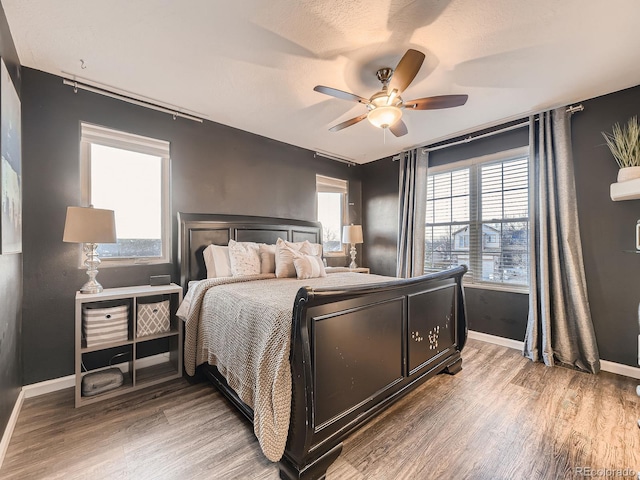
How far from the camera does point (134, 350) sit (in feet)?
7.48

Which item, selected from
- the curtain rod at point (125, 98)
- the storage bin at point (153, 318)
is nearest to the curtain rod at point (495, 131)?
the curtain rod at point (125, 98)

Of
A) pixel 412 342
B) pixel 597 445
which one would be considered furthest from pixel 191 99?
pixel 597 445

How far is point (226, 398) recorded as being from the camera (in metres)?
2.18

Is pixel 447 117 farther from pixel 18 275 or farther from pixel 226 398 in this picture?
pixel 18 275

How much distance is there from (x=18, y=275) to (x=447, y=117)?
168 inches

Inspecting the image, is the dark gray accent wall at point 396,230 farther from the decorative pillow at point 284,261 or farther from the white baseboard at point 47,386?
the white baseboard at point 47,386

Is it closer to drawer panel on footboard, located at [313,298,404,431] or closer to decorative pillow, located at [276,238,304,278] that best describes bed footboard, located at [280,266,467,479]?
drawer panel on footboard, located at [313,298,404,431]

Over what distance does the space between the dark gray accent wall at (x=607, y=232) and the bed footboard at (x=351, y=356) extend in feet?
5.65

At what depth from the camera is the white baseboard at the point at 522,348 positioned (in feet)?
8.35

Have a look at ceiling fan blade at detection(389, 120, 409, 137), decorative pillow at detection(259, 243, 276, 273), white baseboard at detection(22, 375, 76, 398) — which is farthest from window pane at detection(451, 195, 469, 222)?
white baseboard at detection(22, 375, 76, 398)

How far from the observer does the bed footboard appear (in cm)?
137

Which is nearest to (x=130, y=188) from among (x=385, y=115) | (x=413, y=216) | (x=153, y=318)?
(x=153, y=318)

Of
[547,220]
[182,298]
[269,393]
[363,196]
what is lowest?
[269,393]

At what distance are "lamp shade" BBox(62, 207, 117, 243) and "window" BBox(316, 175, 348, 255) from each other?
291 cm
